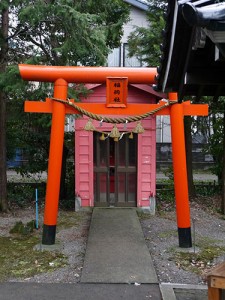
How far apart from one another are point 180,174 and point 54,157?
2428mm

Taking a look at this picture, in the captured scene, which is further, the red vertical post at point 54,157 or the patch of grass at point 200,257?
the red vertical post at point 54,157

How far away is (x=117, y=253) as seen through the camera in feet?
23.9

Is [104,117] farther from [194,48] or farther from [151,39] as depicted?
[194,48]

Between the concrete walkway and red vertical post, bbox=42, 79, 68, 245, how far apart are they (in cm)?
84

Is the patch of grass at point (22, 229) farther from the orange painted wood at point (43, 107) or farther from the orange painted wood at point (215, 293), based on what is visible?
the orange painted wood at point (215, 293)

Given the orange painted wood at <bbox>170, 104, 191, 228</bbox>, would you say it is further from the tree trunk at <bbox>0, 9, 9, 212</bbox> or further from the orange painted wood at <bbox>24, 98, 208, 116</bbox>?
the tree trunk at <bbox>0, 9, 9, 212</bbox>

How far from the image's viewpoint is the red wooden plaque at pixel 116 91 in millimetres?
7762

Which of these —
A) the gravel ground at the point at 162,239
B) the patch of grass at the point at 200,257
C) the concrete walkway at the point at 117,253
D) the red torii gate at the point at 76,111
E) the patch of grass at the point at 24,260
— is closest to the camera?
the concrete walkway at the point at 117,253

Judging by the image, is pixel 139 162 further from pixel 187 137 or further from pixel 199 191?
pixel 199 191

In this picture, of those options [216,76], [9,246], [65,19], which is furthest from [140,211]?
[216,76]

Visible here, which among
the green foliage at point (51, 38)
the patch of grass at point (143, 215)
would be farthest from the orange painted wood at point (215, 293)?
the patch of grass at point (143, 215)

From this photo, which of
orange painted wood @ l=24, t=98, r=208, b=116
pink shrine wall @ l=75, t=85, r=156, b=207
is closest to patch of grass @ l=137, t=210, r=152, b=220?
pink shrine wall @ l=75, t=85, r=156, b=207

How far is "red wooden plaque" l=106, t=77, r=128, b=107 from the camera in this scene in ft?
25.5

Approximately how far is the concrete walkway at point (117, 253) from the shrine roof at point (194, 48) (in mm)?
2879
